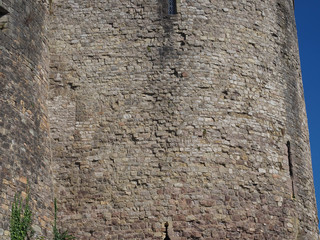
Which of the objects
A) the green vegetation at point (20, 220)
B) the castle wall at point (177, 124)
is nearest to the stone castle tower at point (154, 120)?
the castle wall at point (177, 124)

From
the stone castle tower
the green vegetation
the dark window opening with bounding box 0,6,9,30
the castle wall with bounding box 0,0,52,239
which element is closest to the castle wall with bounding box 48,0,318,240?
the stone castle tower

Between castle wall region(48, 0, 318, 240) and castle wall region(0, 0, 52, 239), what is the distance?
38 cm

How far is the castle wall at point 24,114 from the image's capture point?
11086 millimetres

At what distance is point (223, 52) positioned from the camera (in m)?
13.3

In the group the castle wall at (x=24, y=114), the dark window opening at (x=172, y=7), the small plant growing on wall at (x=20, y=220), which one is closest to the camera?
the small plant growing on wall at (x=20, y=220)

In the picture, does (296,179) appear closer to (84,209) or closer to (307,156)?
(307,156)

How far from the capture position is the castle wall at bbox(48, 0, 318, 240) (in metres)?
12.1

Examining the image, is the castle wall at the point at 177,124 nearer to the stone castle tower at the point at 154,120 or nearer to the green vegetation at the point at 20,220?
the stone castle tower at the point at 154,120

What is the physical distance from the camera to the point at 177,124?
1258 centimetres

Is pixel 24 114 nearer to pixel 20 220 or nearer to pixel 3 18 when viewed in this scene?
pixel 3 18

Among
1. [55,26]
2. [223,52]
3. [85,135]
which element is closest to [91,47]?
[55,26]

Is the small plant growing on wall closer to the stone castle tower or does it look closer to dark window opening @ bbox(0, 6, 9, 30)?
the stone castle tower

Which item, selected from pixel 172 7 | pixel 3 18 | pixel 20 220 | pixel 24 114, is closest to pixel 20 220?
pixel 20 220

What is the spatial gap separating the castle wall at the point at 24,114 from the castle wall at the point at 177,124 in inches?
15.1
